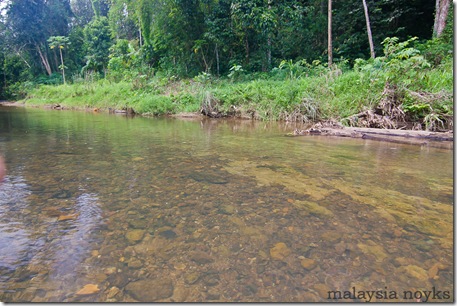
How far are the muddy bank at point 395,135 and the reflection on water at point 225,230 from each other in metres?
1.73

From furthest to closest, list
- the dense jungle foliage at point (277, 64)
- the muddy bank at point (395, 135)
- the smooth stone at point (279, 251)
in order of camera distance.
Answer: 1. the dense jungle foliage at point (277, 64)
2. the muddy bank at point (395, 135)
3. the smooth stone at point (279, 251)

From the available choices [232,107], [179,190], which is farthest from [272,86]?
[179,190]

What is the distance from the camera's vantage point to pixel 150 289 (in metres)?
1.44

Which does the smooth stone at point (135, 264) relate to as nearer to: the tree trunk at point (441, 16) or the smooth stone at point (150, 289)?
the smooth stone at point (150, 289)

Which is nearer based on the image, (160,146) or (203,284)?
(203,284)

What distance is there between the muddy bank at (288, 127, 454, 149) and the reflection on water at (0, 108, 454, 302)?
1.73 metres

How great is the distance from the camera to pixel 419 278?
1.50 metres

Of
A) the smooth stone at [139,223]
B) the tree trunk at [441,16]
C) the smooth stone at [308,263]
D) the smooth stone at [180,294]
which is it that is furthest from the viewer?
the tree trunk at [441,16]

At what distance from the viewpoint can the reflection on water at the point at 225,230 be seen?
1.46 m

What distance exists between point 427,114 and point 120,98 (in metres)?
15.0

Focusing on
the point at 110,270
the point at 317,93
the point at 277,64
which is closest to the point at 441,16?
the point at 277,64

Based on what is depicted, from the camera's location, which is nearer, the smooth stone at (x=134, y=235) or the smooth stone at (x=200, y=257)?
the smooth stone at (x=200, y=257)

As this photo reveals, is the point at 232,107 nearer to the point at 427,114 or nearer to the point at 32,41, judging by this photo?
the point at 427,114

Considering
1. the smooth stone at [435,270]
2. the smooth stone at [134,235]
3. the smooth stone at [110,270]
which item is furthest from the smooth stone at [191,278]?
the smooth stone at [435,270]
